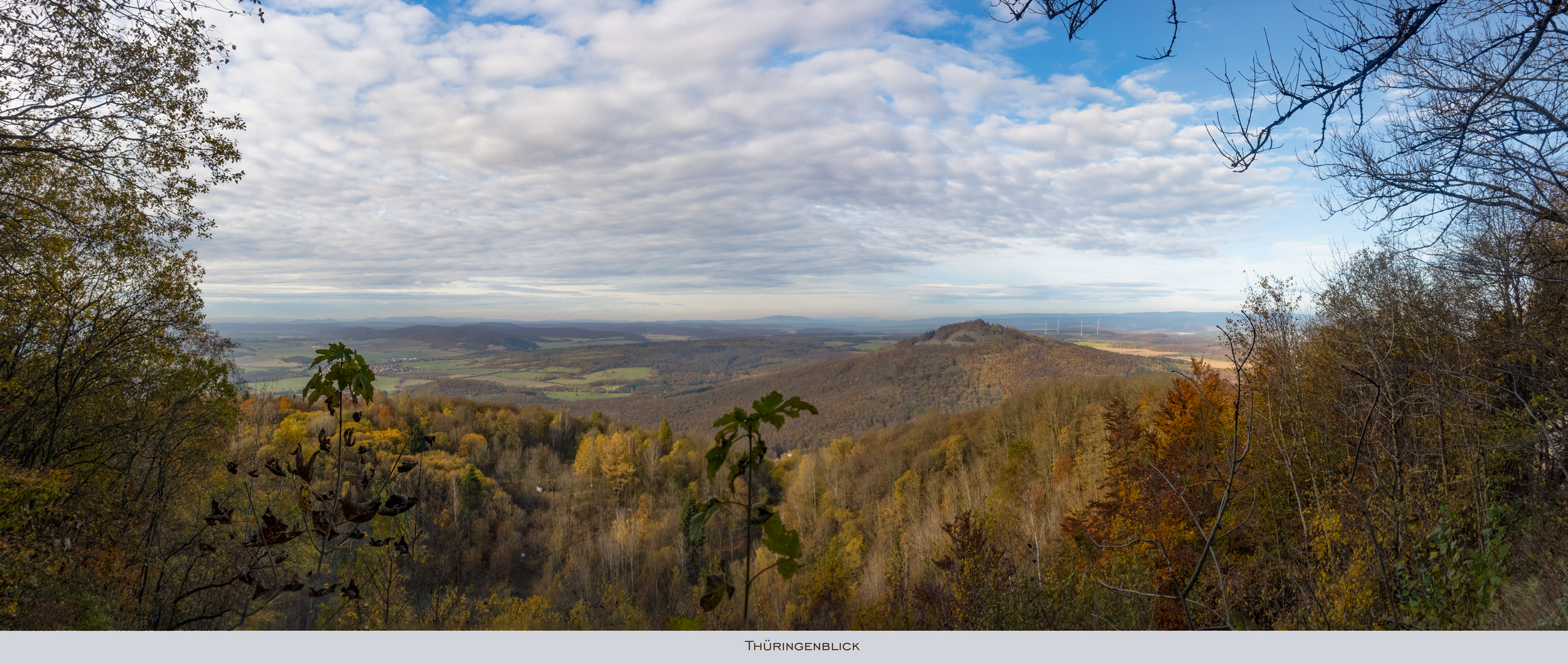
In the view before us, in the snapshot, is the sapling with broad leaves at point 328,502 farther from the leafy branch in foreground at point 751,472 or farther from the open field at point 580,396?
the open field at point 580,396

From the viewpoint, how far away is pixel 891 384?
6444cm

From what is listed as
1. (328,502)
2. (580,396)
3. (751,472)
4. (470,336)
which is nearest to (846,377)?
(580,396)

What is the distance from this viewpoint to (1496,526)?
6.30 m

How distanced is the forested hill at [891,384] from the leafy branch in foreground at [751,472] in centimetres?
4433

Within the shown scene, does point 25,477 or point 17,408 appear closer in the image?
point 25,477

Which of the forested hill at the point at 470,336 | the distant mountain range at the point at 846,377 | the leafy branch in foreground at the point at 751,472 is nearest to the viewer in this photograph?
the leafy branch in foreground at the point at 751,472

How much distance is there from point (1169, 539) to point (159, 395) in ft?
59.5

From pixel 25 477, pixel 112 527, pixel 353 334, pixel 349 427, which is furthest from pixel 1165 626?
pixel 353 334

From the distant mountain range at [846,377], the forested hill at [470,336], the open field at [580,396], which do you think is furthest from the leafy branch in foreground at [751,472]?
the open field at [580,396]

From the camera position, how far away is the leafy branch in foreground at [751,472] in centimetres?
138

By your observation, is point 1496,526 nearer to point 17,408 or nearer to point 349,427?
point 349,427

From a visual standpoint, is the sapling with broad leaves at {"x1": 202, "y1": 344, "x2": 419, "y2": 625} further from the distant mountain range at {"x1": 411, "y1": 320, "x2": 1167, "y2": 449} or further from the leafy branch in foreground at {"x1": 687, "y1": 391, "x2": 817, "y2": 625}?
the distant mountain range at {"x1": 411, "y1": 320, "x2": 1167, "y2": 449}

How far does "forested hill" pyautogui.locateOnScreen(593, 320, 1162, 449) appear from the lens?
5253 cm

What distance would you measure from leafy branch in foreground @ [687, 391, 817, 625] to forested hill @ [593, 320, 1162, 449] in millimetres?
44334
